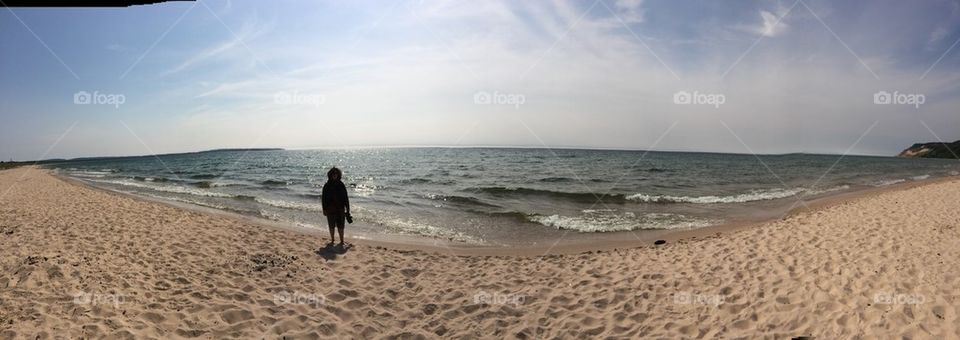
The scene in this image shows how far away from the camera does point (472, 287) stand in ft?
28.1

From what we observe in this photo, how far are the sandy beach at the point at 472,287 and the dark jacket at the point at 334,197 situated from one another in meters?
1.09

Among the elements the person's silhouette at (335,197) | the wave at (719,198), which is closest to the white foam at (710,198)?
the wave at (719,198)

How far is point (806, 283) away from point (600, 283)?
3.55 metres

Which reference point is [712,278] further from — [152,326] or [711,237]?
[152,326]

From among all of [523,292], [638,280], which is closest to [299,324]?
[523,292]

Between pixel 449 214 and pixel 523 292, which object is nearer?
pixel 523 292

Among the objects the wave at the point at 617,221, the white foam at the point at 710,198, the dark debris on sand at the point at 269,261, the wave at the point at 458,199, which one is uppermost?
the wave at the point at 458,199

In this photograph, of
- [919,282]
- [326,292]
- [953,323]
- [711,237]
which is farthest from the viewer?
[711,237]

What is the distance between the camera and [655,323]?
270 inches

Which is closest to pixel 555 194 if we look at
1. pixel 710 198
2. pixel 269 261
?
pixel 710 198

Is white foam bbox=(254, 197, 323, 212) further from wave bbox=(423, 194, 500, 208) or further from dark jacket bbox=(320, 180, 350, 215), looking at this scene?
dark jacket bbox=(320, 180, 350, 215)

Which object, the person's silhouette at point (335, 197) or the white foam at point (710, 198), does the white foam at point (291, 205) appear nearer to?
the person's silhouette at point (335, 197)

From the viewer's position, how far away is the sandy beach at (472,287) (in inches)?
254

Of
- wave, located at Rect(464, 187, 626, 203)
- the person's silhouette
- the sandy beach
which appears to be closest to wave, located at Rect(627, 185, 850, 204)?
wave, located at Rect(464, 187, 626, 203)
